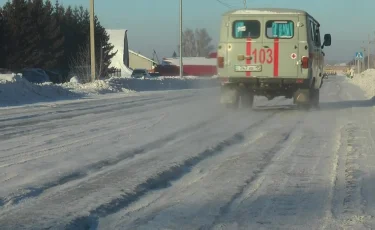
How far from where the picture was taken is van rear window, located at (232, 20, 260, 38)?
1948cm

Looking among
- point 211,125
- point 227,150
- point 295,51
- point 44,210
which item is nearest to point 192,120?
point 211,125

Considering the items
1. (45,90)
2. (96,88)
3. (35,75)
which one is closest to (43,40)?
(35,75)

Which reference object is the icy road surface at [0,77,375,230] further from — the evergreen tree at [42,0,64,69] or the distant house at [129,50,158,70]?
the distant house at [129,50,158,70]

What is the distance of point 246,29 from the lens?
64.3 feet

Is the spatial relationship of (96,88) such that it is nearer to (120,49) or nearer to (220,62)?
(220,62)

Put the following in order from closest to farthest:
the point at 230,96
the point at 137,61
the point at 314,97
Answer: the point at 230,96 → the point at 314,97 → the point at 137,61

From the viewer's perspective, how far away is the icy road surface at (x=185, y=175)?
673 cm

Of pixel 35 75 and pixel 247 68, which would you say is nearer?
pixel 247 68

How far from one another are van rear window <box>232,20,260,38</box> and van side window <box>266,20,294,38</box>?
307 mm

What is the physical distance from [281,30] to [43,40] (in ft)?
136

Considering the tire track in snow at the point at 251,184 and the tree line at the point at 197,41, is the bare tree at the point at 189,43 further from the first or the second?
the tire track in snow at the point at 251,184

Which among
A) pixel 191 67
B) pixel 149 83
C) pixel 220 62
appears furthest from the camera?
pixel 191 67

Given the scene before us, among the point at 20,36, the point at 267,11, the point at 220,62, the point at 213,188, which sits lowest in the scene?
the point at 213,188

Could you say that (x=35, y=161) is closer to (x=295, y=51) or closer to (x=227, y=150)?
(x=227, y=150)
